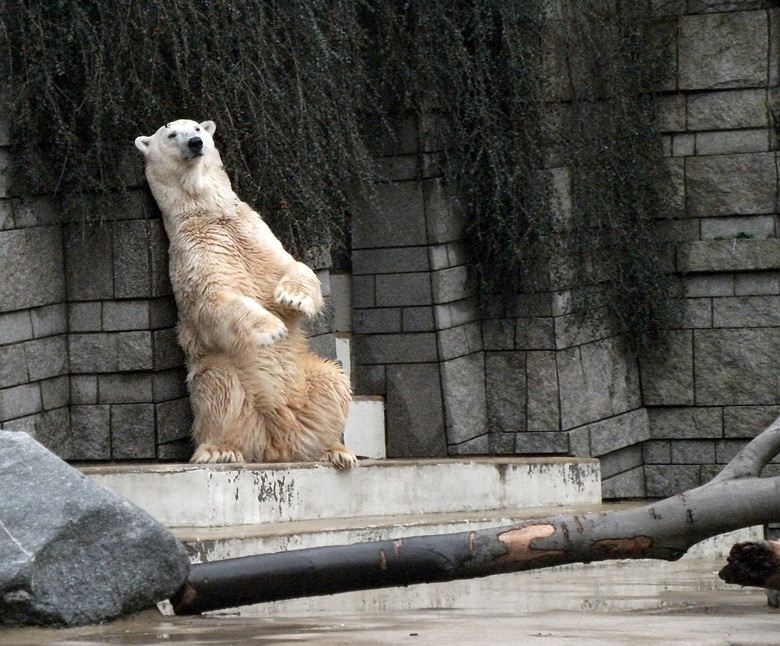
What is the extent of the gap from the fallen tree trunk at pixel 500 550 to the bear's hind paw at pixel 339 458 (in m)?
1.86

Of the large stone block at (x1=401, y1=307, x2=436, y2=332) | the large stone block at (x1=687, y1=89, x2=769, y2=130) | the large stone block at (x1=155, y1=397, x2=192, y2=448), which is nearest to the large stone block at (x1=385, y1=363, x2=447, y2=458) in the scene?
the large stone block at (x1=401, y1=307, x2=436, y2=332)

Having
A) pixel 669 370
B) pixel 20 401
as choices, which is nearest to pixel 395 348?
pixel 669 370

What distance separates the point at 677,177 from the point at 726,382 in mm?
1201

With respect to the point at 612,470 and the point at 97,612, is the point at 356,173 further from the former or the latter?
the point at 97,612

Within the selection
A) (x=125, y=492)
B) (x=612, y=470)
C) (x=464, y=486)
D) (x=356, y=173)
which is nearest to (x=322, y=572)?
(x=125, y=492)

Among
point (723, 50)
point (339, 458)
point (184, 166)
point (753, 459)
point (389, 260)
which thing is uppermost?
point (723, 50)

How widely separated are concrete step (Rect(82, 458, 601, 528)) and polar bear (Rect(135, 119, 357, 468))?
19 centimetres

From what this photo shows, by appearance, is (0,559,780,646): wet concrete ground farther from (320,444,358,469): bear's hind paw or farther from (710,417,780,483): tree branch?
(320,444,358,469): bear's hind paw

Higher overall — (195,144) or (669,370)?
(195,144)

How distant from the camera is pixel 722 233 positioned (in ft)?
27.1

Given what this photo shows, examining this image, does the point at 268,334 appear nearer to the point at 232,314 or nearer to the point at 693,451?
the point at 232,314

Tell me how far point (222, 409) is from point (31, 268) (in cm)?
101

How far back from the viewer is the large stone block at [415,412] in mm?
7777

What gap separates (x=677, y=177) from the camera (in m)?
8.30
